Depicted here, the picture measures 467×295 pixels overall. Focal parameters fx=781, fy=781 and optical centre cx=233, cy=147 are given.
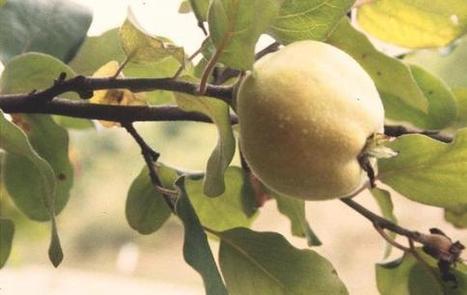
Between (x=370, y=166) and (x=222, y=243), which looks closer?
(x=370, y=166)

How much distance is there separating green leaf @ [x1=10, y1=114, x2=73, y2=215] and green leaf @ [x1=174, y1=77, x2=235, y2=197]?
0.19 m

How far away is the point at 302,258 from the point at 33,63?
184 millimetres

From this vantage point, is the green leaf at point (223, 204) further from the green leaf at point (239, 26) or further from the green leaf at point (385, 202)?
the green leaf at point (239, 26)

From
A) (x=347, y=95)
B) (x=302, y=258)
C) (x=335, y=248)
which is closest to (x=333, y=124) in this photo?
(x=347, y=95)

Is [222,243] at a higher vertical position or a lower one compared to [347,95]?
lower

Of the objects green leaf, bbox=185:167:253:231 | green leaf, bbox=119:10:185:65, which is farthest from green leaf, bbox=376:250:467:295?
green leaf, bbox=119:10:185:65

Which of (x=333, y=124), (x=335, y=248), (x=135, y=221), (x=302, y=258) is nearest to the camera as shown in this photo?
(x=333, y=124)

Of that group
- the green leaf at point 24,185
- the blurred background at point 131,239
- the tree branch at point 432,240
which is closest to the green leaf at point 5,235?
the green leaf at point 24,185

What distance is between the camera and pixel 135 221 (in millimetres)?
537

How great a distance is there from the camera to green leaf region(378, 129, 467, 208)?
16.6 inches

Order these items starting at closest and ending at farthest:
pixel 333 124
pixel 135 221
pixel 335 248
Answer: pixel 333 124 < pixel 135 221 < pixel 335 248

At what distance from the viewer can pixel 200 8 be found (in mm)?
405

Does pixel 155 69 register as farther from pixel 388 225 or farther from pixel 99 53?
pixel 388 225

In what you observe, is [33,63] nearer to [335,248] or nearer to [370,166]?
[370,166]
